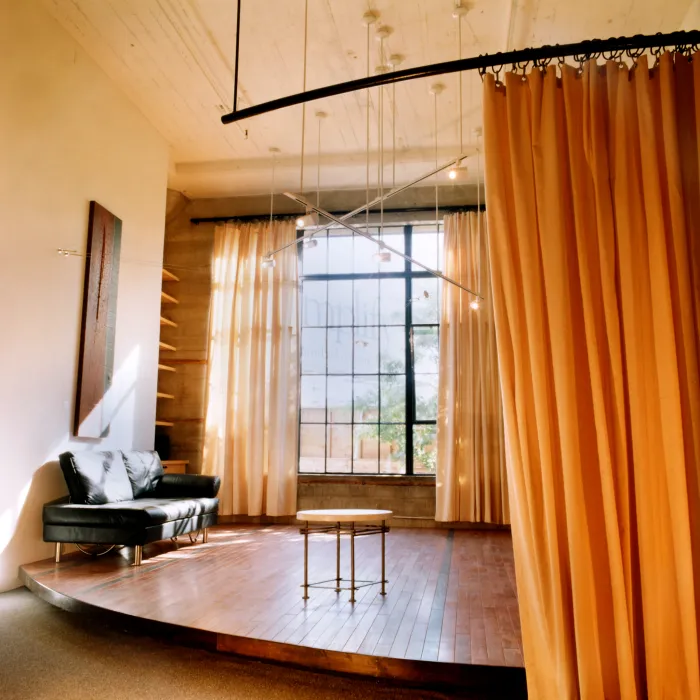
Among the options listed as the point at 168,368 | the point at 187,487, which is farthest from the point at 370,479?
the point at 168,368

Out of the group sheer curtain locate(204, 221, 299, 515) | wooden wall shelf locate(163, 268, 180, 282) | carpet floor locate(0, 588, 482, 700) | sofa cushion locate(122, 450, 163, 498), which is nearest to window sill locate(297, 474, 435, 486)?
sheer curtain locate(204, 221, 299, 515)

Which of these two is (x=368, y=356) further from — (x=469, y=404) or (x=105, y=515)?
(x=105, y=515)

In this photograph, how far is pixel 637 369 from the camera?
85.0 inches

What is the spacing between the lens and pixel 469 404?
720cm

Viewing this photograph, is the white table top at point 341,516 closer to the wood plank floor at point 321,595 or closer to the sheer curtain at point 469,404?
the wood plank floor at point 321,595

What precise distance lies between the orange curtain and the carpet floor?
102cm

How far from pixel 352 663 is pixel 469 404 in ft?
15.3

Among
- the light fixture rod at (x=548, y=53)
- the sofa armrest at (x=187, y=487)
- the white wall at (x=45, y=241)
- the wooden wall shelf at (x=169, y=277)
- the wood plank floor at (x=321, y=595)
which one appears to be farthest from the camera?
the wooden wall shelf at (x=169, y=277)

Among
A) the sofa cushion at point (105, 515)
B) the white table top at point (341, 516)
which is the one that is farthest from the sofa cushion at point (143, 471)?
the white table top at point (341, 516)

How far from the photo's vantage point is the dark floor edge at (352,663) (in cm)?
270

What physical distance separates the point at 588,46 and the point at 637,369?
1204mm

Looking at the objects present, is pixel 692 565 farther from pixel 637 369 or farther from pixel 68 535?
pixel 68 535

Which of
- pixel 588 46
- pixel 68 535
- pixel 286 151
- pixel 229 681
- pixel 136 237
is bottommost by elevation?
pixel 229 681

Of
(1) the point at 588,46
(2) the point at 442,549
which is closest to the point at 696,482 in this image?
(1) the point at 588,46
